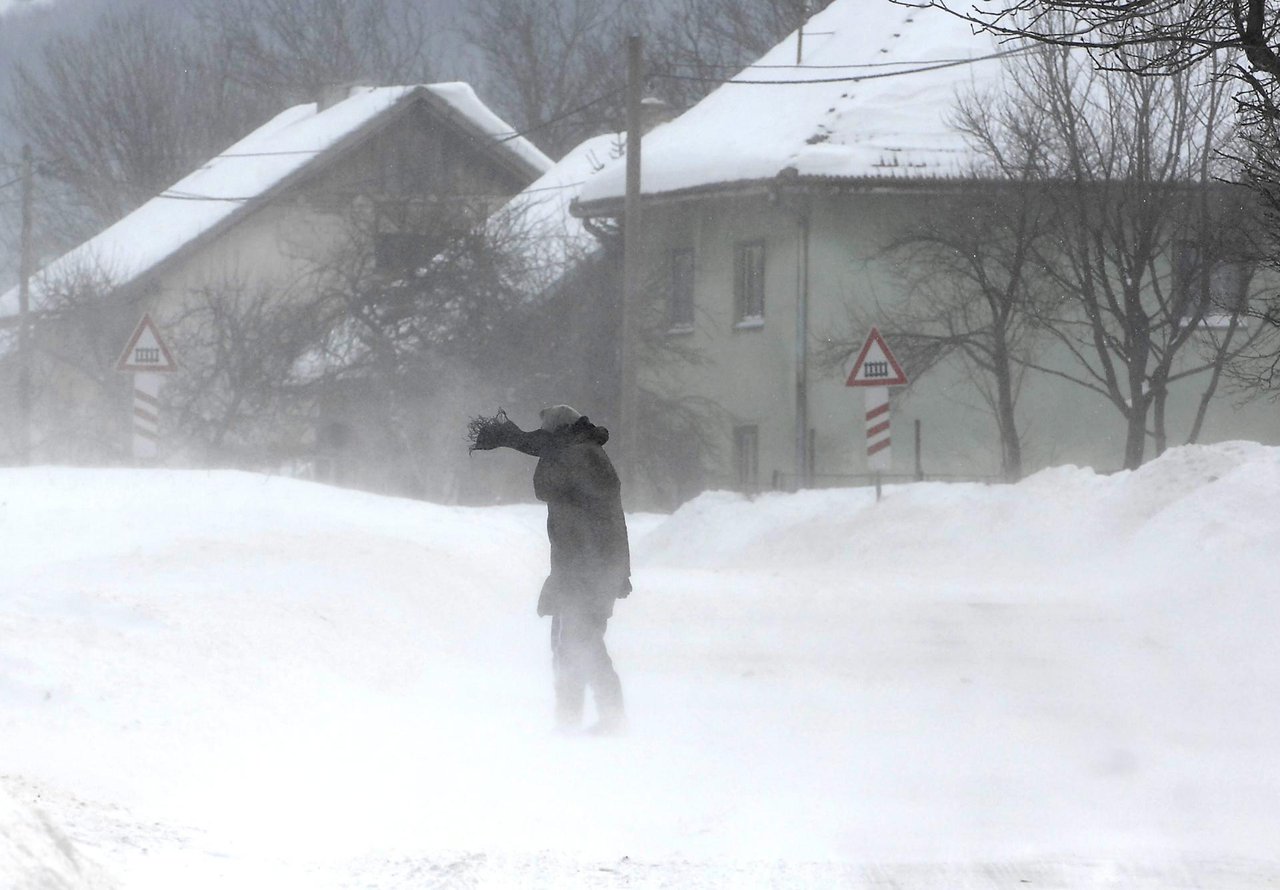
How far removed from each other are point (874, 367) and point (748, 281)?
34.2 feet

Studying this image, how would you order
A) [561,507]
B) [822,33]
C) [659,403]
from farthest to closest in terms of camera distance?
1. [822,33]
2. [659,403]
3. [561,507]

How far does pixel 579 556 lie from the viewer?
29.6ft

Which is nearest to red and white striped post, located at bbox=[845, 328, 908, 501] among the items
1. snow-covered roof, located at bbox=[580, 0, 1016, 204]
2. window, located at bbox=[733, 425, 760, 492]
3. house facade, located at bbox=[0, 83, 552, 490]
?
snow-covered roof, located at bbox=[580, 0, 1016, 204]

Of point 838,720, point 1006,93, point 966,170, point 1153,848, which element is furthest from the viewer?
point 966,170

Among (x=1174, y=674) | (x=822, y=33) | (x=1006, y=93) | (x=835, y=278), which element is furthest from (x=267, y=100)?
(x=1174, y=674)

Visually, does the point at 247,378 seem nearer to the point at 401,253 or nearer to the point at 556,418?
the point at 401,253

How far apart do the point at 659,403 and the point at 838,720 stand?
20.4m

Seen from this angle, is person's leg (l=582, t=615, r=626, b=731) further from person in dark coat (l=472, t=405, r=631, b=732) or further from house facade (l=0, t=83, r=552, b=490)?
house facade (l=0, t=83, r=552, b=490)

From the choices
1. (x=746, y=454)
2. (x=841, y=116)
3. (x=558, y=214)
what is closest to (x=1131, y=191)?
(x=841, y=116)

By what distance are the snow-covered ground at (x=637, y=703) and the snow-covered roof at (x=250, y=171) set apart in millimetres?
21320

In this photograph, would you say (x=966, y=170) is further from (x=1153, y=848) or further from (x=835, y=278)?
(x=1153, y=848)

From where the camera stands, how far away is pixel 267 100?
59594mm

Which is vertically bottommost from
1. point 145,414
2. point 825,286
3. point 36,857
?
point 36,857

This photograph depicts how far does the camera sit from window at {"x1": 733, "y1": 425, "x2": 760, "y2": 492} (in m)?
29.5
